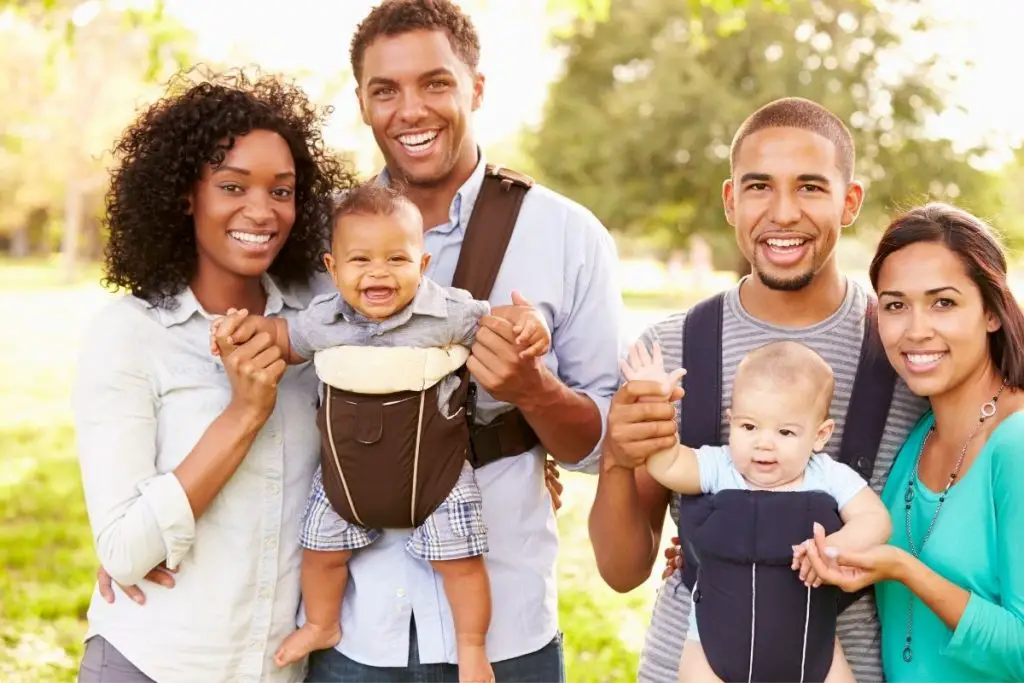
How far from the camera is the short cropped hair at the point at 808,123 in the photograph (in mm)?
3121

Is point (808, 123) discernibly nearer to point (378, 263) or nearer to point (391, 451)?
point (378, 263)

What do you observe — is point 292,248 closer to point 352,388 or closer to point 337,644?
point 352,388

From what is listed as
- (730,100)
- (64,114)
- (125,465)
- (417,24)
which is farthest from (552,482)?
(64,114)

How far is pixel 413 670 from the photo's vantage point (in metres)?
3.11

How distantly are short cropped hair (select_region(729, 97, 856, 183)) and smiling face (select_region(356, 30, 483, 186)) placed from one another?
917 millimetres

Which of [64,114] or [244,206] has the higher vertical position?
[64,114]

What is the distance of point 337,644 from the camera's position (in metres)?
3.14

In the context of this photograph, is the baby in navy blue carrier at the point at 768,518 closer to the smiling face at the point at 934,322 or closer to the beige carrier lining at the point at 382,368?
the smiling face at the point at 934,322

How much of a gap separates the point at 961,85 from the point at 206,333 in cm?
2579

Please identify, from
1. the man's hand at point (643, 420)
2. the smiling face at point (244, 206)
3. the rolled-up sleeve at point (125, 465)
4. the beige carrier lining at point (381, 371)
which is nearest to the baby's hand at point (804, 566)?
the man's hand at point (643, 420)

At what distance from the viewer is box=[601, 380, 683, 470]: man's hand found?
278cm

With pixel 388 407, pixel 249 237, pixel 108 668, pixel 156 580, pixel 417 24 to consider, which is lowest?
pixel 108 668

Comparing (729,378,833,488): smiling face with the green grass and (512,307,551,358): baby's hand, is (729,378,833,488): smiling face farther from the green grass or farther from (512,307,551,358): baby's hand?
the green grass

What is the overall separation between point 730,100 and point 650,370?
23009mm
